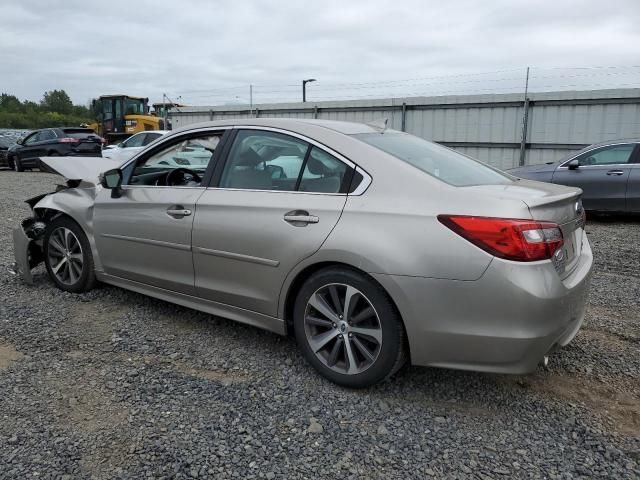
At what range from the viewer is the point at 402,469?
2.39 metres

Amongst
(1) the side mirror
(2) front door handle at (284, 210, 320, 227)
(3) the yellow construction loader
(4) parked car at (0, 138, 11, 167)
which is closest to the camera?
(2) front door handle at (284, 210, 320, 227)

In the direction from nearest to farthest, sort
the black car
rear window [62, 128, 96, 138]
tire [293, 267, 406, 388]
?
tire [293, 267, 406, 388] < the black car < rear window [62, 128, 96, 138]

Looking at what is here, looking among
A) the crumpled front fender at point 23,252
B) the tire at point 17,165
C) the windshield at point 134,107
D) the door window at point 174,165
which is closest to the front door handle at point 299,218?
the door window at point 174,165

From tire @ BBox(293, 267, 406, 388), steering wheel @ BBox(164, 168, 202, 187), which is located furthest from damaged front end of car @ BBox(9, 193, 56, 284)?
tire @ BBox(293, 267, 406, 388)

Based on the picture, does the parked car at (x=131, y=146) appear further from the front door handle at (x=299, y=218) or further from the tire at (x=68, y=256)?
the front door handle at (x=299, y=218)

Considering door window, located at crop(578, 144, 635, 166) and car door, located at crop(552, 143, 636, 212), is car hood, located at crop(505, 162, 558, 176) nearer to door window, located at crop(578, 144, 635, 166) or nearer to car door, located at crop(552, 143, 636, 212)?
car door, located at crop(552, 143, 636, 212)

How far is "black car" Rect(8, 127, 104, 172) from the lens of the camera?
19281 millimetres

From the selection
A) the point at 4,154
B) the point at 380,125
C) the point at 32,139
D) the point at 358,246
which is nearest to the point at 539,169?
the point at 380,125

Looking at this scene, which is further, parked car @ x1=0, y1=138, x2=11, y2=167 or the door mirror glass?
parked car @ x1=0, y1=138, x2=11, y2=167

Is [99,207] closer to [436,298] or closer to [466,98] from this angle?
[436,298]

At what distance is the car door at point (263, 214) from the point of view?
10.1 feet

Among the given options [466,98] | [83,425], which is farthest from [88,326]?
[466,98]

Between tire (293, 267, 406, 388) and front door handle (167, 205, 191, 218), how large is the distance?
3.40 ft

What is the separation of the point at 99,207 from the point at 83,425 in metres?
2.07
